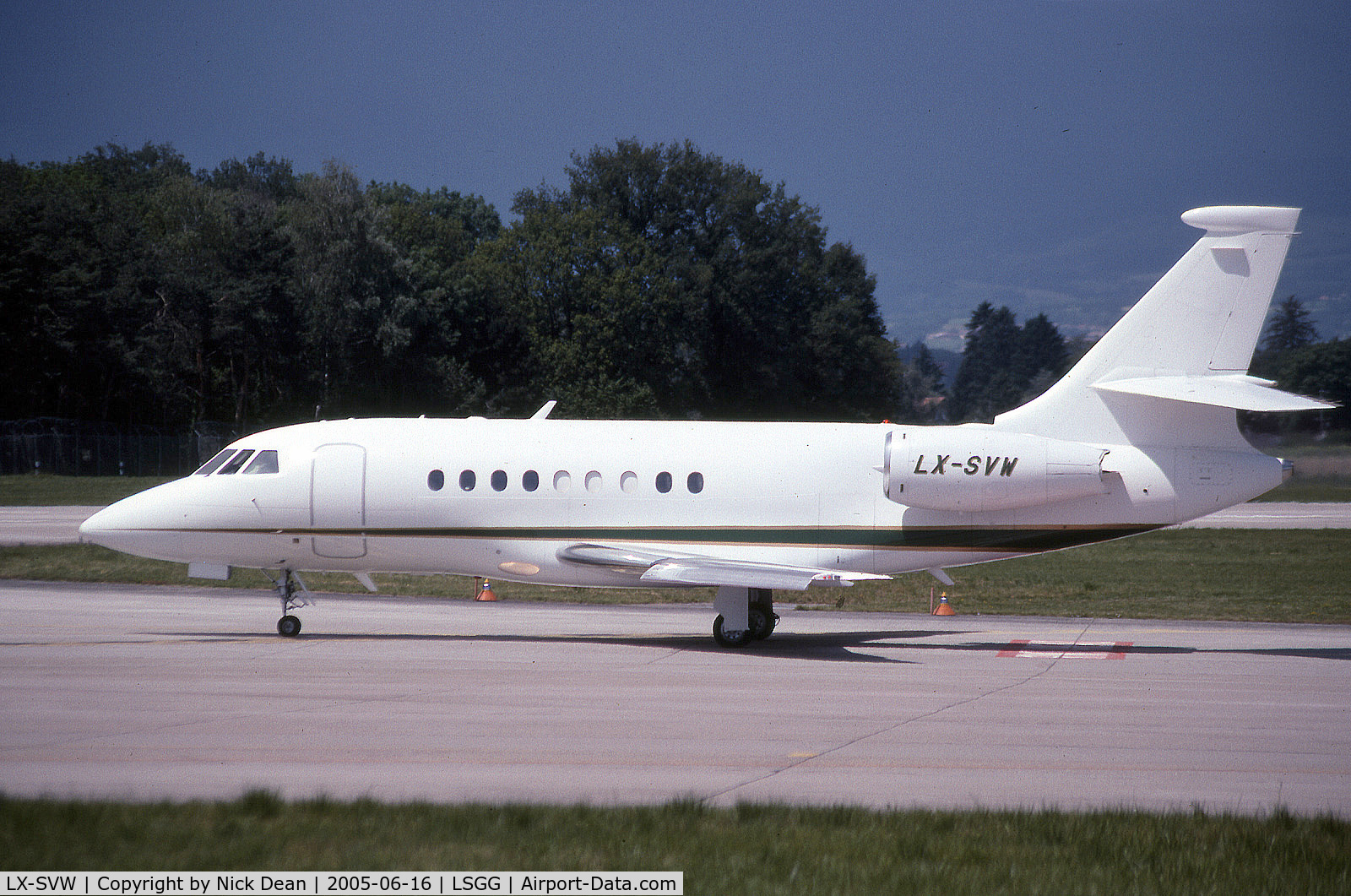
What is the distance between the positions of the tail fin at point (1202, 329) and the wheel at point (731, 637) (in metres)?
6.36

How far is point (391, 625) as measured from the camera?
1977 cm

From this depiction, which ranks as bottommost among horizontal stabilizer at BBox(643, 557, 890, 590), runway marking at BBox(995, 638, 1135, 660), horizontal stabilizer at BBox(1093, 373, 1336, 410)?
runway marking at BBox(995, 638, 1135, 660)

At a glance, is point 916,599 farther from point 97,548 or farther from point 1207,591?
point 97,548

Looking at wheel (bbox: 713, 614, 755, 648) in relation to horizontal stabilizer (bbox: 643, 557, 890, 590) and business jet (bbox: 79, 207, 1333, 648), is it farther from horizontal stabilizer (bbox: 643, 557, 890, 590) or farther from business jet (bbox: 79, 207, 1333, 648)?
horizontal stabilizer (bbox: 643, 557, 890, 590)

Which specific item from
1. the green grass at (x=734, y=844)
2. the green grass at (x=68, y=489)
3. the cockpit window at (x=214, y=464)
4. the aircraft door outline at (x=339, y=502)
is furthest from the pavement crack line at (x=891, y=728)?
the green grass at (x=68, y=489)

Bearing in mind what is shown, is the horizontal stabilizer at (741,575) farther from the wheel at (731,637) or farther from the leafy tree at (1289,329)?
the leafy tree at (1289,329)

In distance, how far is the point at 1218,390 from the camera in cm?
1705

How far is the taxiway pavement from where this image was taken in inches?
362

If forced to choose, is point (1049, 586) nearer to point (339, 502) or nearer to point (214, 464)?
point (339, 502)

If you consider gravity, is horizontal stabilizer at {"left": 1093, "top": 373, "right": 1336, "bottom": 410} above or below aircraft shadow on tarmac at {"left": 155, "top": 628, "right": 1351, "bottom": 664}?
above

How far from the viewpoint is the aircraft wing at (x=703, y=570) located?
16.1 metres

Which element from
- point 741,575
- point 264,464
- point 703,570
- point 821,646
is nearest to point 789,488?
point 741,575

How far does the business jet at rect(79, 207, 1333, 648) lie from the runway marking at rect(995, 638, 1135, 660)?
1.51 metres

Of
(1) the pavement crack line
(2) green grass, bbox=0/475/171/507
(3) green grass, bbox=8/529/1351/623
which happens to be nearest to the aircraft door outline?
(3) green grass, bbox=8/529/1351/623
